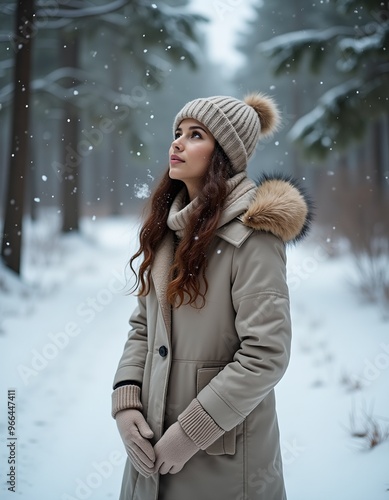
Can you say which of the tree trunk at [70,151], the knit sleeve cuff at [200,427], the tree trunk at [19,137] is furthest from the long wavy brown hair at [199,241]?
the tree trunk at [70,151]

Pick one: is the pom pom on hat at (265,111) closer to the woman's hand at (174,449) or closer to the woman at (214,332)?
the woman at (214,332)

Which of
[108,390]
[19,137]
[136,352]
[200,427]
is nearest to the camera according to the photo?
[200,427]

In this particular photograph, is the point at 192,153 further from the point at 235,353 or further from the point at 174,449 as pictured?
the point at 174,449

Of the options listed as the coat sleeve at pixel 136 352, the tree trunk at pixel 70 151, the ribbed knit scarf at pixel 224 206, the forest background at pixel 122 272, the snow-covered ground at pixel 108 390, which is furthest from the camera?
the tree trunk at pixel 70 151

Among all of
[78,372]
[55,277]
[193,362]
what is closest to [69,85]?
[55,277]

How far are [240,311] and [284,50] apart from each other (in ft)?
16.5

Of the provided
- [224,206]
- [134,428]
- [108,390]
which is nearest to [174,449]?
[134,428]

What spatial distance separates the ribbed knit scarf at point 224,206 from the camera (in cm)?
177

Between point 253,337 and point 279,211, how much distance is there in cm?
48

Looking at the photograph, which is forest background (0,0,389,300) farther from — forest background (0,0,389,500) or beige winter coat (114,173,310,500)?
beige winter coat (114,173,310,500)

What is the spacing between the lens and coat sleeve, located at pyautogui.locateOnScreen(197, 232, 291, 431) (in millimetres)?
1558

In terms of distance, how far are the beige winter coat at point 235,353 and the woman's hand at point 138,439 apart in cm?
6

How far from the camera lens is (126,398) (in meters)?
1.83

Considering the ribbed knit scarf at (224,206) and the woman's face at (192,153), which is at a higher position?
the woman's face at (192,153)
